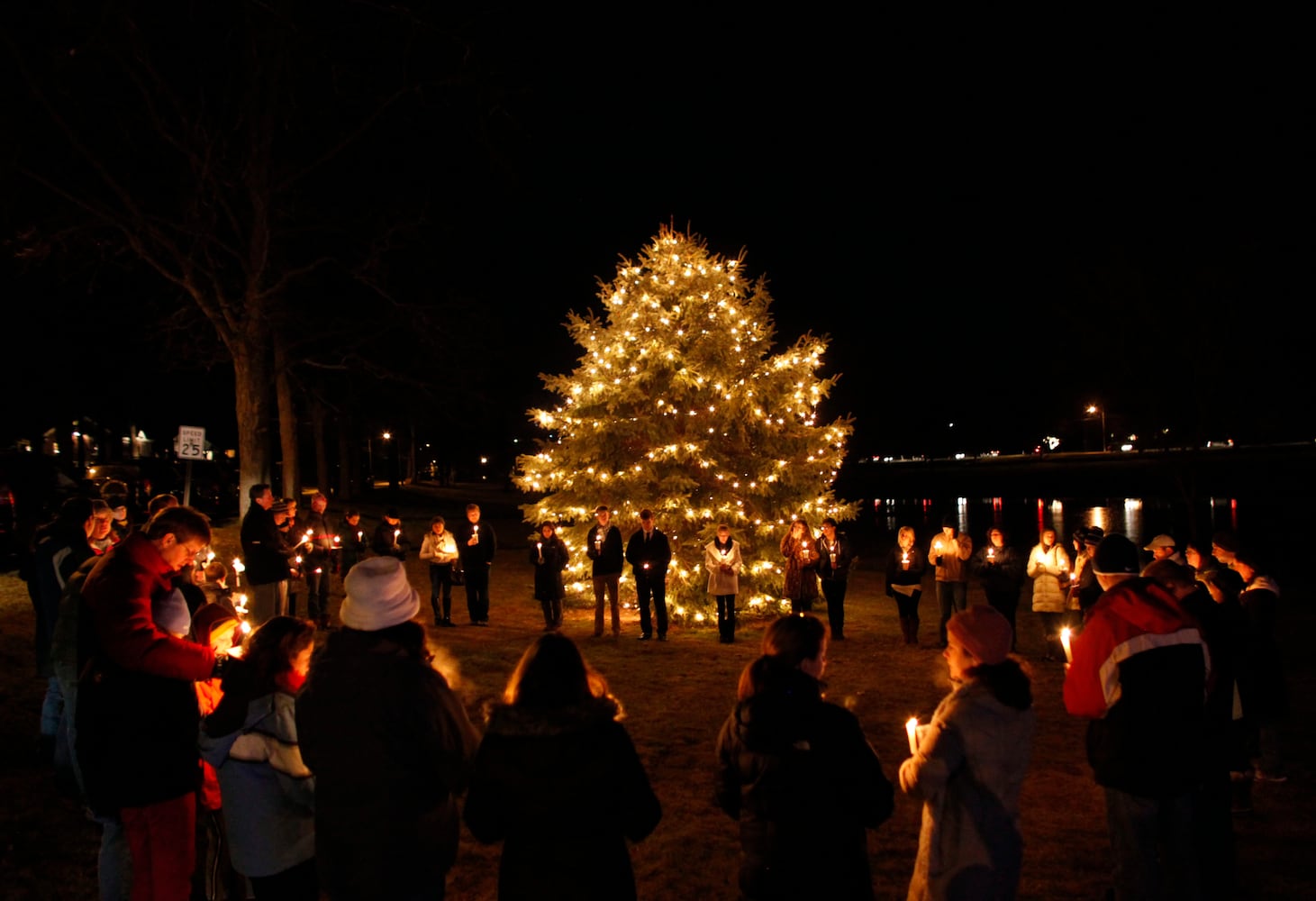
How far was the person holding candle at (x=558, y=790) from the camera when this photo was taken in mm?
3105

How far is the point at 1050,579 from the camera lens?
1154 cm

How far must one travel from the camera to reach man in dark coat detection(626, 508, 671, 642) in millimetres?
13172

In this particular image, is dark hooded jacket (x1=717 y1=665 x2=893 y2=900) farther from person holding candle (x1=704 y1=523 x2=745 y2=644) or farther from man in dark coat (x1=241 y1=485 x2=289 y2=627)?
person holding candle (x1=704 y1=523 x2=745 y2=644)

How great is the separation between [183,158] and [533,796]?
22.8 m

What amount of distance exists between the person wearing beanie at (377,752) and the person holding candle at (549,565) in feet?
33.5

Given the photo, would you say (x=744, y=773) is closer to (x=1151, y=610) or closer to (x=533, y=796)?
(x=533, y=796)

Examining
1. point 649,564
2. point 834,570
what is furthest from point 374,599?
point 834,570

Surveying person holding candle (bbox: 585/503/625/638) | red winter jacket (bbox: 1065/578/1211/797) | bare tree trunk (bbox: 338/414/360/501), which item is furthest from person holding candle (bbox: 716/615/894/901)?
bare tree trunk (bbox: 338/414/360/501)

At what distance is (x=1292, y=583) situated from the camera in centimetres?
2044

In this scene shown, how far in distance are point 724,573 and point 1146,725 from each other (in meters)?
8.92

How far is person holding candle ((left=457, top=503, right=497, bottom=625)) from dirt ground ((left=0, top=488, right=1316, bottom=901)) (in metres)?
0.39

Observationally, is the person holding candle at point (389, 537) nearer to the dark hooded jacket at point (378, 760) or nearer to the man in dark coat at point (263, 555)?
the man in dark coat at point (263, 555)

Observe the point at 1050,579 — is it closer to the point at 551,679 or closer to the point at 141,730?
the point at 551,679

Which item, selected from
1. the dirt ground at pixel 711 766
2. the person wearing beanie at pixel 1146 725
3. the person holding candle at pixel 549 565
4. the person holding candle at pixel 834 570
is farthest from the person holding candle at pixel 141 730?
the person holding candle at pixel 834 570
